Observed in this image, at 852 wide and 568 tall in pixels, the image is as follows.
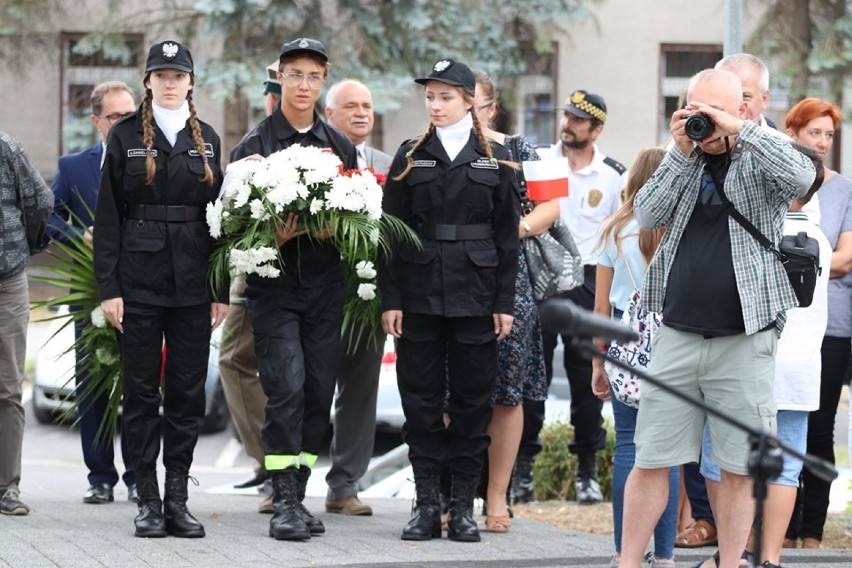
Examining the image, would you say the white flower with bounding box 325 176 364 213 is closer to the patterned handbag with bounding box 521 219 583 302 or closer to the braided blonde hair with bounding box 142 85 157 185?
the braided blonde hair with bounding box 142 85 157 185

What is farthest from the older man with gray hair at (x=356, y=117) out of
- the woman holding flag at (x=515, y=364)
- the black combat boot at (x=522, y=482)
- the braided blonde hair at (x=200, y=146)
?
the black combat boot at (x=522, y=482)

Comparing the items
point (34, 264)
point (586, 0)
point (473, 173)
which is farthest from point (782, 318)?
point (586, 0)

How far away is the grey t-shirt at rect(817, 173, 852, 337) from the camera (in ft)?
24.6

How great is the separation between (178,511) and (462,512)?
4.54ft

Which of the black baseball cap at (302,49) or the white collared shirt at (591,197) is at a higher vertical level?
the black baseball cap at (302,49)

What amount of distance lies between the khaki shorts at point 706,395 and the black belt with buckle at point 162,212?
2392 millimetres

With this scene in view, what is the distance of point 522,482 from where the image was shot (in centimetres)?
918

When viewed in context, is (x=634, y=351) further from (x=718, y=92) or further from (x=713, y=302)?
(x=718, y=92)

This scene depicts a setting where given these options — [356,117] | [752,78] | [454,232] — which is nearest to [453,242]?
[454,232]

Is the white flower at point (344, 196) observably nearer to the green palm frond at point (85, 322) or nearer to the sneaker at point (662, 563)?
the green palm frond at point (85, 322)

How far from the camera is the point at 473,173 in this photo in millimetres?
7125

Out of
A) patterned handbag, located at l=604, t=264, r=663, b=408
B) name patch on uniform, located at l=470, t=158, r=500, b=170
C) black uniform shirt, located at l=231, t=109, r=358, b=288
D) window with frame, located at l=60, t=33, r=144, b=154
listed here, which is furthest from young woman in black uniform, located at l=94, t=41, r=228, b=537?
window with frame, located at l=60, t=33, r=144, b=154

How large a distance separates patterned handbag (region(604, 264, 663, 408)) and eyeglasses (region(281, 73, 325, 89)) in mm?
1883

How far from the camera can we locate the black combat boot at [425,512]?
7223 millimetres
